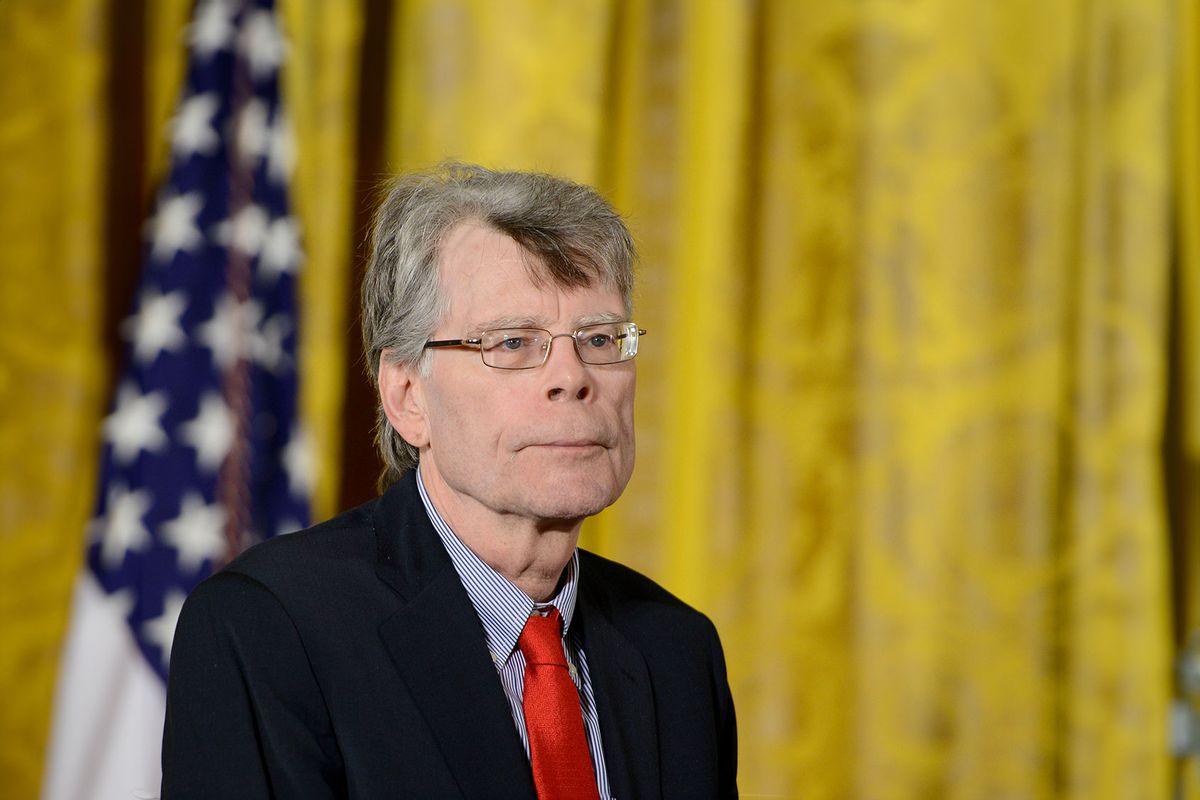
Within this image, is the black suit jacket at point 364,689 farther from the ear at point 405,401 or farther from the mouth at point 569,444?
the mouth at point 569,444

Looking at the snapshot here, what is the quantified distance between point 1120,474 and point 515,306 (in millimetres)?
2293

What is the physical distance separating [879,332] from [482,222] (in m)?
1.92

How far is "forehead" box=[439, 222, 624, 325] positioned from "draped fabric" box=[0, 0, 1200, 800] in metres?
1.66

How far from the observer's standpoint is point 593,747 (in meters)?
1.56

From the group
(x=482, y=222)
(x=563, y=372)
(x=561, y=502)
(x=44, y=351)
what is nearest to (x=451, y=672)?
(x=561, y=502)

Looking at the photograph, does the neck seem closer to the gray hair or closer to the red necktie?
the red necktie

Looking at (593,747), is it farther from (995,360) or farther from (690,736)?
(995,360)

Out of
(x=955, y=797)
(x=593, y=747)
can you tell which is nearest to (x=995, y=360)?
(x=955, y=797)

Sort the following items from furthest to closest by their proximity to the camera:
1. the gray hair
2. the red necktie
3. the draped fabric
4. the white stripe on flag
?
1. the draped fabric
2. the white stripe on flag
3. the gray hair
4. the red necktie

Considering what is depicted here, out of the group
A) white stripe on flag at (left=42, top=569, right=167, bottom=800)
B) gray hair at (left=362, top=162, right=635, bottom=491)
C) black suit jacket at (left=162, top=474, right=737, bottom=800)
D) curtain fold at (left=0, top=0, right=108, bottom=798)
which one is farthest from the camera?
curtain fold at (left=0, top=0, right=108, bottom=798)

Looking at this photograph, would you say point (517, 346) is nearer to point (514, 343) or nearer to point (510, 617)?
point (514, 343)

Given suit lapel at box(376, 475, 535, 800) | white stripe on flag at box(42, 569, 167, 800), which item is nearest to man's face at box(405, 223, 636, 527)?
suit lapel at box(376, 475, 535, 800)

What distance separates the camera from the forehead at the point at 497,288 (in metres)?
1.53

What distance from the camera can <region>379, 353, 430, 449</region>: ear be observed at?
65.0 inches
